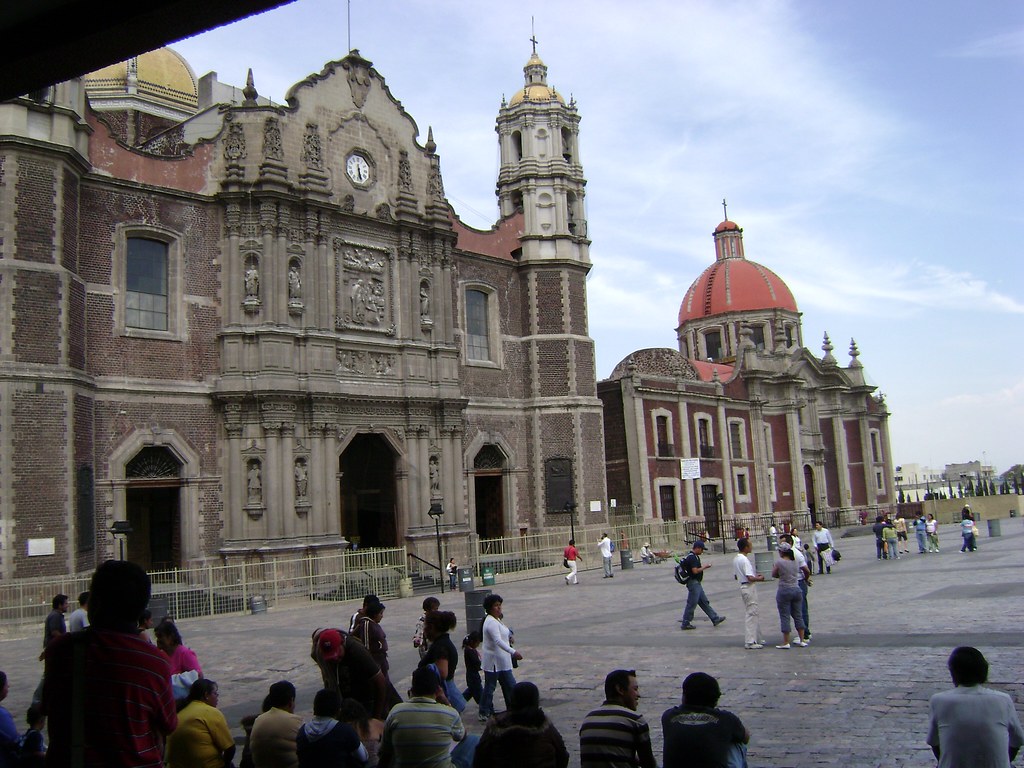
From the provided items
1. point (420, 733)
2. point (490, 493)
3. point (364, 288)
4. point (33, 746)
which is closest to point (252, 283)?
point (364, 288)

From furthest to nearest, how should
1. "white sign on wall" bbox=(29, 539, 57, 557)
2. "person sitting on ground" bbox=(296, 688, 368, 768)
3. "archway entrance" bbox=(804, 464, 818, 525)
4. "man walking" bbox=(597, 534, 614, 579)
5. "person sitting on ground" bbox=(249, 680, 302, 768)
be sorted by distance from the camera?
"archway entrance" bbox=(804, 464, 818, 525), "man walking" bbox=(597, 534, 614, 579), "white sign on wall" bbox=(29, 539, 57, 557), "person sitting on ground" bbox=(249, 680, 302, 768), "person sitting on ground" bbox=(296, 688, 368, 768)

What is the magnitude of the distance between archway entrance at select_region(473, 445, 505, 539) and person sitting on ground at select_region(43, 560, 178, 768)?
30.9 meters

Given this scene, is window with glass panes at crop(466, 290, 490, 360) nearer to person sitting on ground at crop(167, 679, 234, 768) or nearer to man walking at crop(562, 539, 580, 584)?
man walking at crop(562, 539, 580, 584)

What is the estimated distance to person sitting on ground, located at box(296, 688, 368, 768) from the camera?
20.1 ft

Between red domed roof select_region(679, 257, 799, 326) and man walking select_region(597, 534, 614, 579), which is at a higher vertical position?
red domed roof select_region(679, 257, 799, 326)

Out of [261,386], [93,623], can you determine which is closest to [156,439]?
[261,386]

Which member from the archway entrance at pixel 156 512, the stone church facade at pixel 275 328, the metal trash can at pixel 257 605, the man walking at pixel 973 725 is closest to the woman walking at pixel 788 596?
the man walking at pixel 973 725

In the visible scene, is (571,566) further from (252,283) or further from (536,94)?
(536,94)

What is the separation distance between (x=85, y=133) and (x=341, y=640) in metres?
21.5

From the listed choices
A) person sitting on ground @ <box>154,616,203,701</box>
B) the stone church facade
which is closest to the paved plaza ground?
person sitting on ground @ <box>154,616,203,701</box>

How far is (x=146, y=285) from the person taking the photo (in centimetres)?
2694

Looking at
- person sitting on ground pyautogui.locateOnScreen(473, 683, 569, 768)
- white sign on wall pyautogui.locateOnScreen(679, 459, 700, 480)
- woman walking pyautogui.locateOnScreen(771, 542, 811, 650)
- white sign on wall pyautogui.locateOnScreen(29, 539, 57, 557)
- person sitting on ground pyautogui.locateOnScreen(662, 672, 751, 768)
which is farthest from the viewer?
white sign on wall pyautogui.locateOnScreen(679, 459, 700, 480)

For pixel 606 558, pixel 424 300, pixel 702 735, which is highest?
pixel 424 300

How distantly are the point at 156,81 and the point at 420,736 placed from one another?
122 ft
